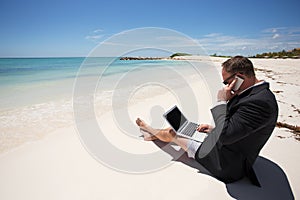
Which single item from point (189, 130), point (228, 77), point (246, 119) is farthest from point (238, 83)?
point (189, 130)

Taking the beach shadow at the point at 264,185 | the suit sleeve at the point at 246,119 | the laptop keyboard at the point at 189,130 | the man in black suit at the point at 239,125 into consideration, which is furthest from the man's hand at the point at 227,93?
the beach shadow at the point at 264,185

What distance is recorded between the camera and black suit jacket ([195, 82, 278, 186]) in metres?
1.40

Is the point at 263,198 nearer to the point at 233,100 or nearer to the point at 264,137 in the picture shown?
the point at 264,137

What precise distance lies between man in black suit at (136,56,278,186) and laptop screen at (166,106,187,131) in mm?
629

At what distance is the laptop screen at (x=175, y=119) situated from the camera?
2541 mm

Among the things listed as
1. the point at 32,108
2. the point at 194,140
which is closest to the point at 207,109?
the point at 194,140

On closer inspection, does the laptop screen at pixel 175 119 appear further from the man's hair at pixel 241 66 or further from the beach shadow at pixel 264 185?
the man's hair at pixel 241 66

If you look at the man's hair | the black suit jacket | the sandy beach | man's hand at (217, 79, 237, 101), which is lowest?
the sandy beach

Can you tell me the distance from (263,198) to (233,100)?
3.06 ft

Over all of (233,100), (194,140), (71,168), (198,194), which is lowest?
(71,168)

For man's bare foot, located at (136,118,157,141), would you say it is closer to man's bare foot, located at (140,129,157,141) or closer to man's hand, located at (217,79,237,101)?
man's bare foot, located at (140,129,157,141)

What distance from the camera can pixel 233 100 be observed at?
163 centimetres

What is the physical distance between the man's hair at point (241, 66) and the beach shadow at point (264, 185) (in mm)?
1100

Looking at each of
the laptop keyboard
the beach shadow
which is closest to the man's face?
the laptop keyboard
